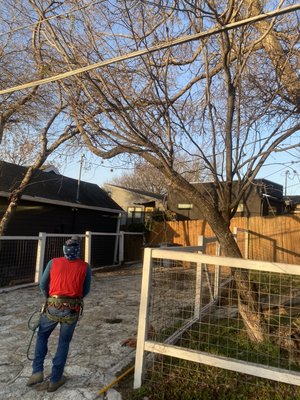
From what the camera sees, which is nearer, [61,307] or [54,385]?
[54,385]

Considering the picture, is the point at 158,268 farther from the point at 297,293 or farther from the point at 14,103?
the point at 14,103

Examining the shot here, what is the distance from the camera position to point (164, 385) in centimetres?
407

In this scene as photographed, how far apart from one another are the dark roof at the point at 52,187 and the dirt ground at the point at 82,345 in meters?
7.00

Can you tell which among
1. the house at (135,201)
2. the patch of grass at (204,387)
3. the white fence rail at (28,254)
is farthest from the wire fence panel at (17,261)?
the house at (135,201)

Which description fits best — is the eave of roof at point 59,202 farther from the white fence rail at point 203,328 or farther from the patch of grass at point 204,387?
the patch of grass at point 204,387

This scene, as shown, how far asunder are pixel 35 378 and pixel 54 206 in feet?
44.7

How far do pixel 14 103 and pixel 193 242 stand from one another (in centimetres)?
1004

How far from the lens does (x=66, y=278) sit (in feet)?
13.9

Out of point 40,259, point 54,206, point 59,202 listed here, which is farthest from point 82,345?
point 54,206

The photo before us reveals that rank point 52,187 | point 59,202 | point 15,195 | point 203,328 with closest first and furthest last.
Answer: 1. point 203,328
2. point 15,195
3. point 59,202
4. point 52,187

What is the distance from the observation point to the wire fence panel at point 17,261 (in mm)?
11352

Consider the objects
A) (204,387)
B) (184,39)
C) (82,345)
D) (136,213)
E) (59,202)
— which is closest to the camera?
(204,387)

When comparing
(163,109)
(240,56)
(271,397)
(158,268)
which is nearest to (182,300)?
(158,268)

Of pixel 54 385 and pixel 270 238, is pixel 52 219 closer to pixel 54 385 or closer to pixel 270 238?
pixel 270 238
